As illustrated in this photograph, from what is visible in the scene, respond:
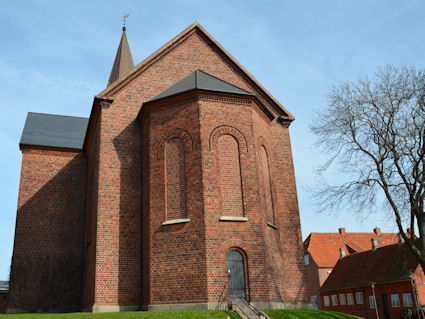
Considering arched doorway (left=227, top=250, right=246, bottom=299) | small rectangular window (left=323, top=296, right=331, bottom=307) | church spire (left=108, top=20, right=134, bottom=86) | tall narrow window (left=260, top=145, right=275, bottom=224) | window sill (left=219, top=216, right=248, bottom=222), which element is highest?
church spire (left=108, top=20, right=134, bottom=86)

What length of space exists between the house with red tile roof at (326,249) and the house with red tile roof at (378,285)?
4960mm

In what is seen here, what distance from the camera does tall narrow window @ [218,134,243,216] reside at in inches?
674

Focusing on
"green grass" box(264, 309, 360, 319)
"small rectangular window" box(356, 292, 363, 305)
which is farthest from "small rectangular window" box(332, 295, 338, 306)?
"green grass" box(264, 309, 360, 319)

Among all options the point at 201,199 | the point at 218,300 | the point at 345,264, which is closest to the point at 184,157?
the point at 201,199

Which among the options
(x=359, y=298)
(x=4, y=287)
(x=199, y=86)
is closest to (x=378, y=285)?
(x=359, y=298)

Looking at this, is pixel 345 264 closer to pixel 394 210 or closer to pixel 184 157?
pixel 394 210

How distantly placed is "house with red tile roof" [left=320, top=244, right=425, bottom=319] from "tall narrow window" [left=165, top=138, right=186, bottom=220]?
18828 mm

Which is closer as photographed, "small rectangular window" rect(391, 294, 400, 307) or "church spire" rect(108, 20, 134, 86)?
"small rectangular window" rect(391, 294, 400, 307)

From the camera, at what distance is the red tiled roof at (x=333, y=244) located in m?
52.7

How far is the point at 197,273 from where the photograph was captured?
52.0 feet

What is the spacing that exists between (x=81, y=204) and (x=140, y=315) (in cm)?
1296

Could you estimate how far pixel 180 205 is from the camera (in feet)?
56.3

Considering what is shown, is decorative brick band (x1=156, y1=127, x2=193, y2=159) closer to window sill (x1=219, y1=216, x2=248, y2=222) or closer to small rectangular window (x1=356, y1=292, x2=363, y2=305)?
window sill (x1=219, y1=216, x2=248, y2=222)

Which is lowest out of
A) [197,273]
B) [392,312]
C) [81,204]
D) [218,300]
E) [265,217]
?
[392,312]
